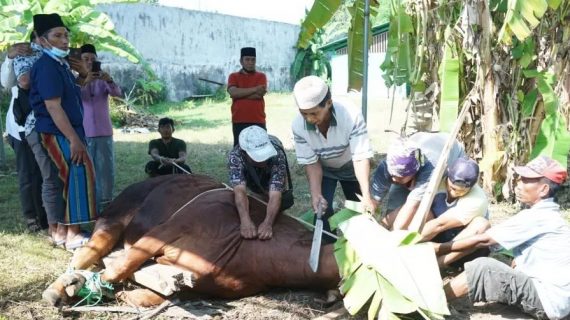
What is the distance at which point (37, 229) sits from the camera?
200 inches

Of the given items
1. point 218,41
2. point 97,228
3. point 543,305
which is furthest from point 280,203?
point 218,41

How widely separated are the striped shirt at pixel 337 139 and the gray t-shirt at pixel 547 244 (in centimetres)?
105

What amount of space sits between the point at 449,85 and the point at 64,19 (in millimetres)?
7241

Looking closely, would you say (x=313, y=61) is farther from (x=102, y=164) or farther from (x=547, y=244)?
(x=547, y=244)

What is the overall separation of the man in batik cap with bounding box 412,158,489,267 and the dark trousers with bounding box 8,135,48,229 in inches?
140

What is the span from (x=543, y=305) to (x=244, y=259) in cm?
188

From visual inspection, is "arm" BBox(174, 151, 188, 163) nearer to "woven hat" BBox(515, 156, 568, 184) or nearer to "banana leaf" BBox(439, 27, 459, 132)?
"banana leaf" BBox(439, 27, 459, 132)

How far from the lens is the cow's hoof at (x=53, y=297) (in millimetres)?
3434

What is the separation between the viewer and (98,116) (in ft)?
18.8

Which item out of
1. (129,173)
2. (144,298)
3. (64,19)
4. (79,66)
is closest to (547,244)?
(144,298)

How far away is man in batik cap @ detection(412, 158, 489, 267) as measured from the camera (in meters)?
3.63

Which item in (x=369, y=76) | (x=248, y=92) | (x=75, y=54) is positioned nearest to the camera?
(x=75, y=54)

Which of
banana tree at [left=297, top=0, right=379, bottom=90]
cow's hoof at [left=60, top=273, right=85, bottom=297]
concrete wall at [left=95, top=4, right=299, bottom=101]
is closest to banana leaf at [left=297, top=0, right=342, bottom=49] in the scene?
banana tree at [left=297, top=0, right=379, bottom=90]

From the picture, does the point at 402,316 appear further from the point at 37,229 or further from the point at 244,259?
the point at 37,229
